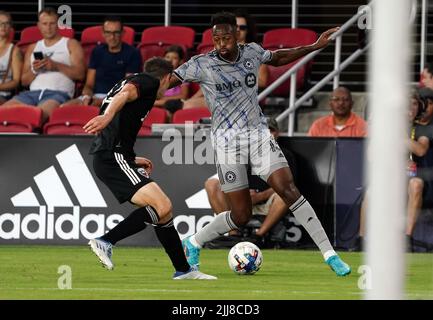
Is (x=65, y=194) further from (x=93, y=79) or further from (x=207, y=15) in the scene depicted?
(x=207, y=15)

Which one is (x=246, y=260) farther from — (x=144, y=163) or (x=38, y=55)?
(x=38, y=55)

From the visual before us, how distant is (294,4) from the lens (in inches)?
699

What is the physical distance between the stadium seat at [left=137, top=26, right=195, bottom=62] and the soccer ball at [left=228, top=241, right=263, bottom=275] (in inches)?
270

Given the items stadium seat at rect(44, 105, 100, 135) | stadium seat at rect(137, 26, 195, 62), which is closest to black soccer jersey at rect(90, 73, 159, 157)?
stadium seat at rect(44, 105, 100, 135)

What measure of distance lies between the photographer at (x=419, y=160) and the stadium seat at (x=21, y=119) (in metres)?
4.90

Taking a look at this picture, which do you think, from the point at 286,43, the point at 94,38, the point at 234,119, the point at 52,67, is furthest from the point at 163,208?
the point at 94,38

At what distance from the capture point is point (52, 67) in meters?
16.7

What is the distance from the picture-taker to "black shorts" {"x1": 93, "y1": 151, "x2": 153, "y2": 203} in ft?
34.4

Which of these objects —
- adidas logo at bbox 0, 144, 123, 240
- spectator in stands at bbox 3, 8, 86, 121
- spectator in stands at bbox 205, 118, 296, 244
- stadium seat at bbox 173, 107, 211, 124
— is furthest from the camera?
spectator in stands at bbox 3, 8, 86, 121

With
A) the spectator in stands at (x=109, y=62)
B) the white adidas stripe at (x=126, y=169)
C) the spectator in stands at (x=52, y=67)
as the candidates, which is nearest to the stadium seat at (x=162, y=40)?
the spectator in stands at (x=109, y=62)

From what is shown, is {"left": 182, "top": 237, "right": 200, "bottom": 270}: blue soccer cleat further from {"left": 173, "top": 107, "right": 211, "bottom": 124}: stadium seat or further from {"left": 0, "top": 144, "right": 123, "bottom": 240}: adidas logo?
{"left": 173, "top": 107, "right": 211, "bottom": 124}: stadium seat

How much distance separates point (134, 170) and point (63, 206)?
429cm
